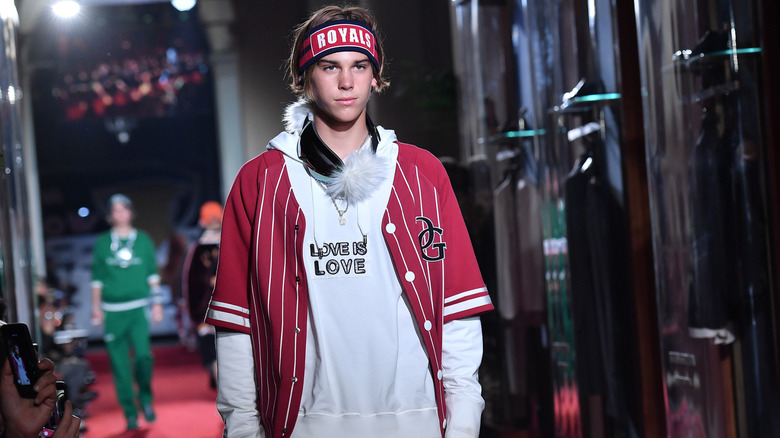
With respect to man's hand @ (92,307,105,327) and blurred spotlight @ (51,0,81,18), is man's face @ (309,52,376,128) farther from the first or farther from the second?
man's hand @ (92,307,105,327)

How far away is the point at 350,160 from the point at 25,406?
0.69 meters

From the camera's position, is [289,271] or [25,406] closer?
[25,406]

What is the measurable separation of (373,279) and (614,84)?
170 centimetres

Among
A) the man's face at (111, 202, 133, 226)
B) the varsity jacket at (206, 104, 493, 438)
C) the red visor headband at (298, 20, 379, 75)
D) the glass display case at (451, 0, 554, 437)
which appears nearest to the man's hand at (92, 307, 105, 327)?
the man's face at (111, 202, 133, 226)

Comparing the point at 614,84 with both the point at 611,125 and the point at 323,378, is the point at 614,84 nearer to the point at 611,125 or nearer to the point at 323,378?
the point at 611,125

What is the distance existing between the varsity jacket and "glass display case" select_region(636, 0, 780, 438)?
1.07m

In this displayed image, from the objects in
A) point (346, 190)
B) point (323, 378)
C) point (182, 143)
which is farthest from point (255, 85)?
point (182, 143)

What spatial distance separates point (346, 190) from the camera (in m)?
1.56

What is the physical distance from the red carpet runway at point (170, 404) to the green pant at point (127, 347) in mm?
249

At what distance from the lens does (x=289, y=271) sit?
155cm

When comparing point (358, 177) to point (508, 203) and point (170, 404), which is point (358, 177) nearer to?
point (508, 203)

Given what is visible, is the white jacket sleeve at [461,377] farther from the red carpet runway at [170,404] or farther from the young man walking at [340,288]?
the red carpet runway at [170,404]

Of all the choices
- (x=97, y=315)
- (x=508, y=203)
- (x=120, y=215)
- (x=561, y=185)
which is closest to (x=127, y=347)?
(x=97, y=315)

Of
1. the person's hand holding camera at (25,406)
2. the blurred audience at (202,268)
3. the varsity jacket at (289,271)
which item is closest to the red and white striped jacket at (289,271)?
the varsity jacket at (289,271)
